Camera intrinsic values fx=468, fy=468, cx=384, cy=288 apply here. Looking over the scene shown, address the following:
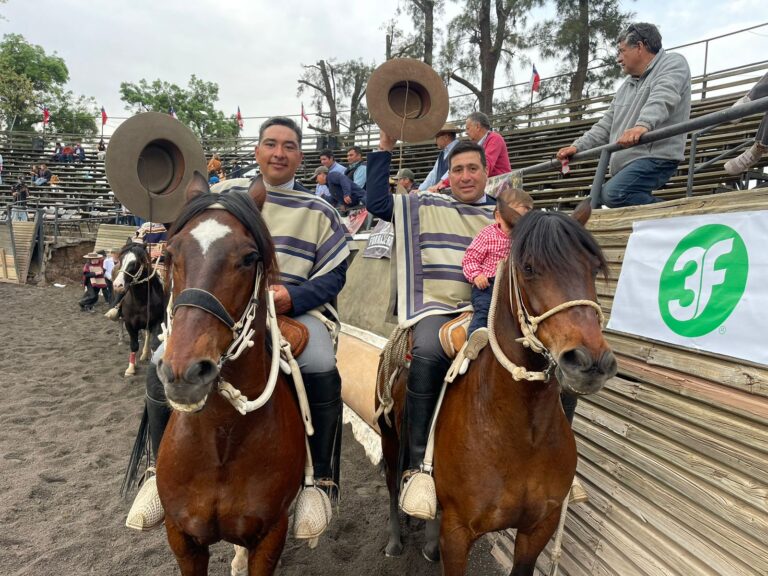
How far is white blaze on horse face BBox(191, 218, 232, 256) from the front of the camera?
168 centimetres

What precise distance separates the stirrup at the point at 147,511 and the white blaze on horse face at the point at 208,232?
1363 millimetres

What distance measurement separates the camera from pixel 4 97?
133 feet

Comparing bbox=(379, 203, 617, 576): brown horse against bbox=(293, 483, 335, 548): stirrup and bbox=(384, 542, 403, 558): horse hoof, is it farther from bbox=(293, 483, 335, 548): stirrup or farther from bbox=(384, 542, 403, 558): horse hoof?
bbox=(384, 542, 403, 558): horse hoof

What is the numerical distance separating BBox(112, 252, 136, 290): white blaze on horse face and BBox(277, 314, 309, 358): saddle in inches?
248

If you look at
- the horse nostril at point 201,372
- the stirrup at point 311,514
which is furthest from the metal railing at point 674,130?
the stirrup at point 311,514

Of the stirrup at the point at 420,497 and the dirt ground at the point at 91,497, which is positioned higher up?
the stirrup at the point at 420,497

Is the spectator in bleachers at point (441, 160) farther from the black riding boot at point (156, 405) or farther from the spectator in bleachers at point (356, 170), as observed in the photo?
the black riding boot at point (156, 405)

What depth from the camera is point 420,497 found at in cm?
242

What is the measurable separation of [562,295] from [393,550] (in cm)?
255

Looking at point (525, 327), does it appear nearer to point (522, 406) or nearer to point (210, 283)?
point (522, 406)

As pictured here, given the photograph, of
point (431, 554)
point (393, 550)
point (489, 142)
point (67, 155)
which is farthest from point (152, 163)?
point (67, 155)

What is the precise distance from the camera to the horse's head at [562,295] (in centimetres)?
160

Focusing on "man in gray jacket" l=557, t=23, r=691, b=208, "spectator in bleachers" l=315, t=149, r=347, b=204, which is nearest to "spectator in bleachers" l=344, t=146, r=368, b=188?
"spectator in bleachers" l=315, t=149, r=347, b=204

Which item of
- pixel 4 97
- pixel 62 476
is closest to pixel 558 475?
pixel 62 476
